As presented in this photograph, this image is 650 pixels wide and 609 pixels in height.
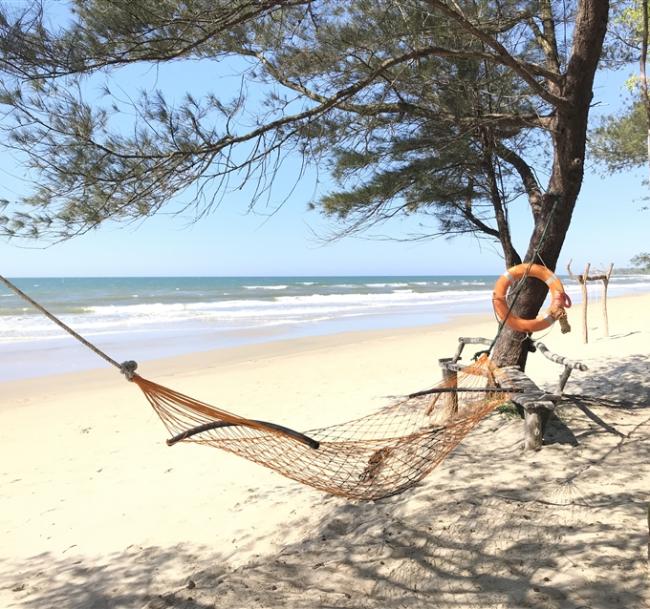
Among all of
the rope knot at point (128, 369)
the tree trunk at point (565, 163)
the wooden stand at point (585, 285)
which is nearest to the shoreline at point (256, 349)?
the wooden stand at point (585, 285)

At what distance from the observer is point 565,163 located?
305 cm

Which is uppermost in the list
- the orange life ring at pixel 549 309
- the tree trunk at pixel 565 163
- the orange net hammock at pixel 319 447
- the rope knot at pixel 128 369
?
the tree trunk at pixel 565 163

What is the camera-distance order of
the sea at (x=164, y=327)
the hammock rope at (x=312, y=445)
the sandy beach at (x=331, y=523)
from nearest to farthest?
the sandy beach at (x=331, y=523) < the hammock rope at (x=312, y=445) < the sea at (x=164, y=327)

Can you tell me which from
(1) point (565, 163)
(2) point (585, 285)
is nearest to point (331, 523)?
(1) point (565, 163)

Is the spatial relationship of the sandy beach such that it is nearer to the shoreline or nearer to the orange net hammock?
the orange net hammock

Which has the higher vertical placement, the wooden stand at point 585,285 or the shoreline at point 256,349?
the wooden stand at point 585,285

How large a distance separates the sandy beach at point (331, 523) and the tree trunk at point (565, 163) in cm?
53

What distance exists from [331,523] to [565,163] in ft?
7.62

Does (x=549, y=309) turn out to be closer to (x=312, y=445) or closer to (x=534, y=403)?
(x=534, y=403)

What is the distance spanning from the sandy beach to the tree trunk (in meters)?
0.53

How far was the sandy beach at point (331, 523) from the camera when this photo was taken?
180 cm

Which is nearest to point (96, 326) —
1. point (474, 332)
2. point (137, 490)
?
point (474, 332)

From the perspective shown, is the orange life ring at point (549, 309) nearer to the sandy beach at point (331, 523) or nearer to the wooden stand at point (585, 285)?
the sandy beach at point (331, 523)

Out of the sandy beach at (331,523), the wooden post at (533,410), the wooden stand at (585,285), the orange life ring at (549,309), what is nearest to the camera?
the sandy beach at (331,523)
